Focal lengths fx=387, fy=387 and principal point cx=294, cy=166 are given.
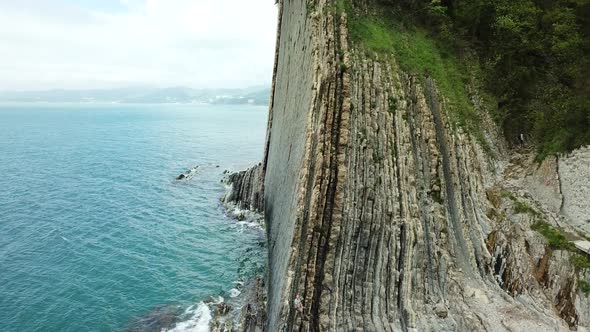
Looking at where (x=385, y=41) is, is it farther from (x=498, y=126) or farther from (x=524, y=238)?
(x=524, y=238)

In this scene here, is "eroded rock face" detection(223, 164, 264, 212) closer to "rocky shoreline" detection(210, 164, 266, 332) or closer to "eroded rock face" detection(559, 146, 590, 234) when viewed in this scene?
"rocky shoreline" detection(210, 164, 266, 332)

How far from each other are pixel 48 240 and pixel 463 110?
1582 inches

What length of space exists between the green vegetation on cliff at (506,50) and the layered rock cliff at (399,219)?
2.35 m

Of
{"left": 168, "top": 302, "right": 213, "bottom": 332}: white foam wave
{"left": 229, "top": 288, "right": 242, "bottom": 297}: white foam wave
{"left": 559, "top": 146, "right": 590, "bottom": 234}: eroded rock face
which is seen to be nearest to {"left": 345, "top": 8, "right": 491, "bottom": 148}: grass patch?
{"left": 559, "top": 146, "right": 590, "bottom": 234}: eroded rock face

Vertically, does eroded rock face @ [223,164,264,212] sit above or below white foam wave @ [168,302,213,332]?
above

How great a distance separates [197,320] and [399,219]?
609 inches

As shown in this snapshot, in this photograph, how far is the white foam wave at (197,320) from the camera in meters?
25.8

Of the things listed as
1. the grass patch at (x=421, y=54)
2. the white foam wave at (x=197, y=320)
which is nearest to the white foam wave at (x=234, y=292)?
the white foam wave at (x=197, y=320)

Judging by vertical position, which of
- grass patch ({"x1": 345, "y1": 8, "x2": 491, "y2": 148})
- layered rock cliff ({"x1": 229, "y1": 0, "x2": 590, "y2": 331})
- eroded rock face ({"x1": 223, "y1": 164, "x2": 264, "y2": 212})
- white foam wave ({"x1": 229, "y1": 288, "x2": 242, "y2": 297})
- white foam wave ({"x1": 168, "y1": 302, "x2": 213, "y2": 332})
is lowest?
white foam wave ({"x1": 168, "y1": 302, "x2": 213, "y2": 332})

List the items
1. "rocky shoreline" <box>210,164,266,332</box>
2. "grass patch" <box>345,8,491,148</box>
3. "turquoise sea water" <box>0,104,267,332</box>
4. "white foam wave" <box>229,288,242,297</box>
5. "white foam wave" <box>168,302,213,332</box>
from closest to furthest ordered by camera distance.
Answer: "rocky shoreline" <box>210,164,266,332</box>
"white foam wave" <box>168,302,213,332</box>
"turquoise sea water" <box>0,104,267,332</box>
"grass patch" <box>345,8,491,148</box>
"white foam wave" <box>229,288,242,297</box>

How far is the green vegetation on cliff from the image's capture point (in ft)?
92.4

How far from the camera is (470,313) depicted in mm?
19312

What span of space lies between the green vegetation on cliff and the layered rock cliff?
2353 mm

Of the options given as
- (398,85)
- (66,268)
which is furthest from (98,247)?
(398,85)
